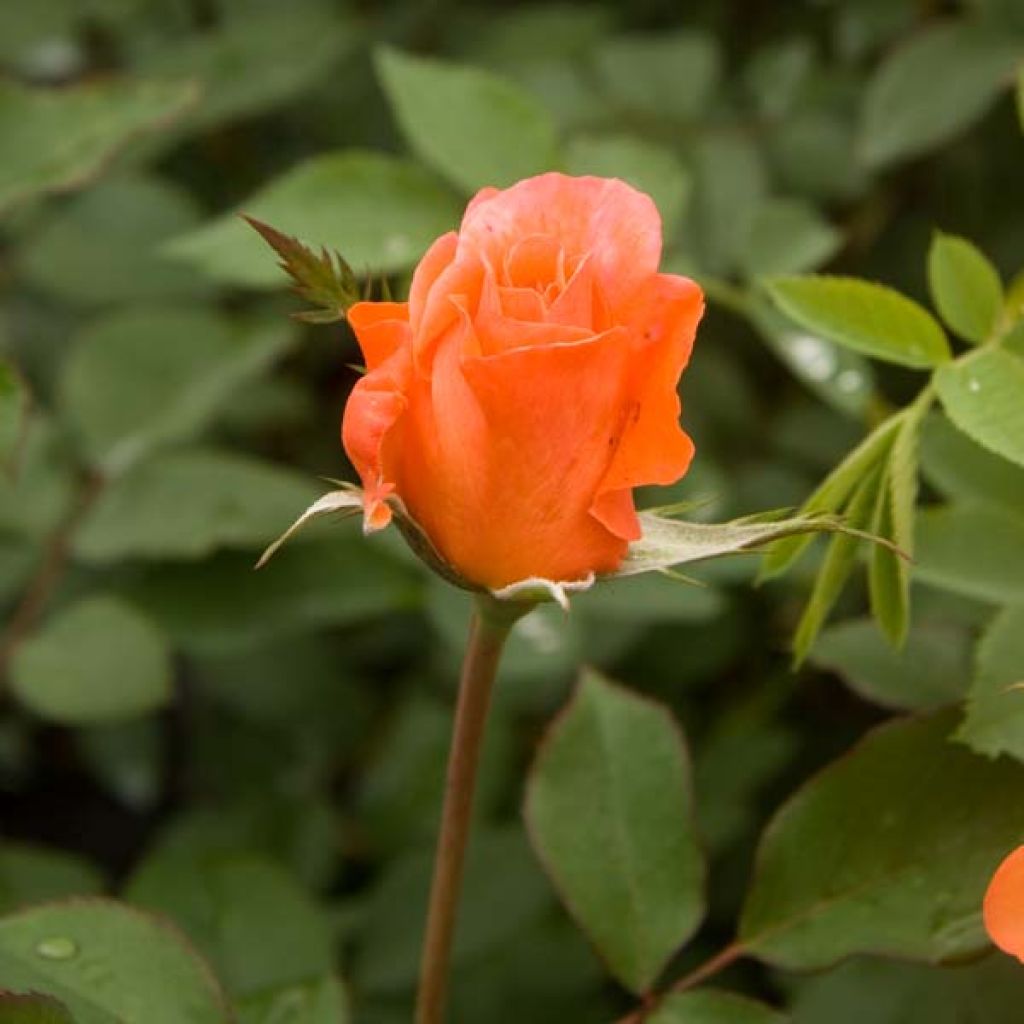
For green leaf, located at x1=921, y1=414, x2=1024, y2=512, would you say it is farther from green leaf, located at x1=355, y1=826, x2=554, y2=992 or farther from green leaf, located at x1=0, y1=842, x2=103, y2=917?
green leaf, located at x1=0, y1=842, x2=103, y2=917

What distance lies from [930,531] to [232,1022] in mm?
371

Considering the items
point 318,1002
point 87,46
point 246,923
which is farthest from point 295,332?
point 318,1002

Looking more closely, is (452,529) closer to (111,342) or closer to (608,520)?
(608,520)

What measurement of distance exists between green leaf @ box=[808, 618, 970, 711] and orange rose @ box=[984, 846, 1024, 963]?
0.22 m

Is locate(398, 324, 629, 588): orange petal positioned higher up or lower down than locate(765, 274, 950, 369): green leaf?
higher up

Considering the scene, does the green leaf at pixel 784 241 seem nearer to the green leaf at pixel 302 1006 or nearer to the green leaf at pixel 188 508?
the green leaf at pixel 188 508

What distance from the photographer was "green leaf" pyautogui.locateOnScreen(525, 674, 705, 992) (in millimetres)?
796

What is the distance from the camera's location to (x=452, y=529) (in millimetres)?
574

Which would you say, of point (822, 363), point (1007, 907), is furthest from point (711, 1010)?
point (822, 363)

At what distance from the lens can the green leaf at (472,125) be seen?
1.05m

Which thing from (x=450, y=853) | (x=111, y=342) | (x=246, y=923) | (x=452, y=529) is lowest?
(x=246, y=923)

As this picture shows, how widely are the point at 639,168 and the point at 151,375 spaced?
412mm

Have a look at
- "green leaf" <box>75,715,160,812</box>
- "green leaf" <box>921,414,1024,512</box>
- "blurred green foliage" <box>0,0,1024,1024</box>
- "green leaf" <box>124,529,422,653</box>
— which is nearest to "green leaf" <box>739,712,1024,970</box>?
"blurred green foliage" <box>0,0,1024,1024</box>

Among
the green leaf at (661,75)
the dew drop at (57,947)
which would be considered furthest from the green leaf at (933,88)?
the dew drop at (57,947)
